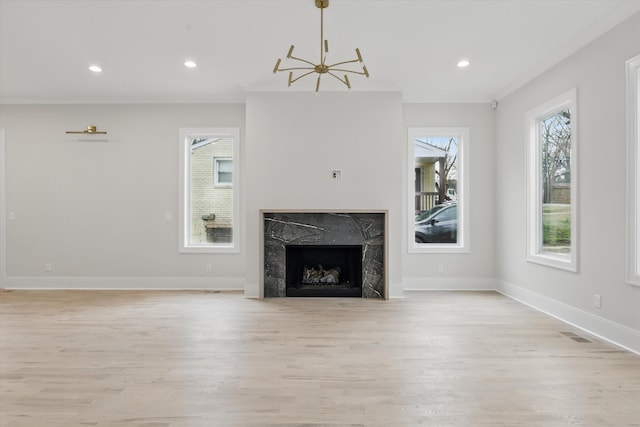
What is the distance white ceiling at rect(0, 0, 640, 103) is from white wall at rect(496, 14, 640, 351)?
0.21 m

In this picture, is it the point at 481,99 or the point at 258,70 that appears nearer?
the point at 258,70

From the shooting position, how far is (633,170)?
3.07 meters

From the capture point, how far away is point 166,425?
202 centimetres

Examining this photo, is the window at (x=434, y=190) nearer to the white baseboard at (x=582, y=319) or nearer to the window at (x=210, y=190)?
the white baseboard at (x=582, y=319)

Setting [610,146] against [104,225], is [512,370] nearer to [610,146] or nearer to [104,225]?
[610,146]

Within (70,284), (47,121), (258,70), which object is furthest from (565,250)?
(47,121)

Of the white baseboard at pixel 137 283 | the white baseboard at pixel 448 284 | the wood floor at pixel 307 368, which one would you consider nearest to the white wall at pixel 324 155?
the white baseboard at pixel 448 284

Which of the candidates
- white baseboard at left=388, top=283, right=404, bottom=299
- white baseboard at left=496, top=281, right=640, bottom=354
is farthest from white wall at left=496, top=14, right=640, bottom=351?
white baseboard at left=388, top=283, right=404, bottom=299

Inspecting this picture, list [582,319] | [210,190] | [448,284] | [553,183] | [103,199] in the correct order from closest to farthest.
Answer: [582,319] < [553,183] < [448,284] < [103,199] < [210,190]

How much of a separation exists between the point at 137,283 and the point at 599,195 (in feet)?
18.8

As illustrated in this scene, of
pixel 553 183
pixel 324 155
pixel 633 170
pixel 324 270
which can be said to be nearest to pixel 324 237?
pixel 324 270

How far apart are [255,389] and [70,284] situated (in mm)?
4544

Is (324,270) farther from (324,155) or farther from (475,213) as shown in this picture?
(475,213)

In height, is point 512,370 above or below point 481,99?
below
